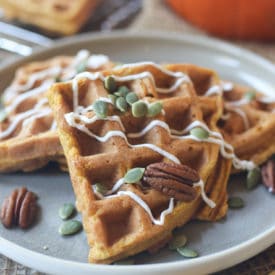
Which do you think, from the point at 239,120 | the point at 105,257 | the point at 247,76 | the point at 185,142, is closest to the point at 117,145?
the point at 185,142

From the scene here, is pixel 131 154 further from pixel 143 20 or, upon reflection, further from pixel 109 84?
pixel 143 20

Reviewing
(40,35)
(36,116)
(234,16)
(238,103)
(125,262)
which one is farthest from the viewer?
(40,35)

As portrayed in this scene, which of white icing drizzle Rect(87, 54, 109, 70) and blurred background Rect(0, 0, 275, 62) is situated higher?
white icing drizzle Rect(87, 54, 109, 70)

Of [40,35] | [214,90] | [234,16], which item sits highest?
[214,90]

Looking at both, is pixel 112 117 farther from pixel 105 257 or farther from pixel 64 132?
pixel 105 257

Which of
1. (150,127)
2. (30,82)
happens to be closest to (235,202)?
(150,127)

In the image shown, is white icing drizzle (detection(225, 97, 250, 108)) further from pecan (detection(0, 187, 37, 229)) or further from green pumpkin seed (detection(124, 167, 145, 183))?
pecan (detection(0, 187, 37, 229))

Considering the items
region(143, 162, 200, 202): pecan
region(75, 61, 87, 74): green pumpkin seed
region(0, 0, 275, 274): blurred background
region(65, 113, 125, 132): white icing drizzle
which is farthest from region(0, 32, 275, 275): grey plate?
region(0, 0, 275, 274): blurred background

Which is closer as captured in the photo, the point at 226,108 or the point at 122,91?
the point at 122,91
